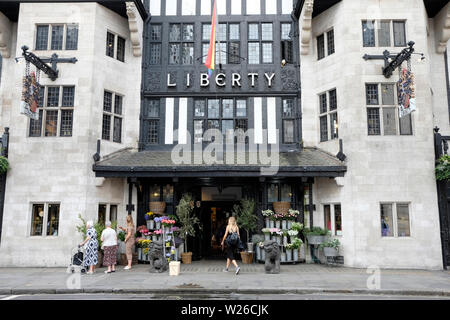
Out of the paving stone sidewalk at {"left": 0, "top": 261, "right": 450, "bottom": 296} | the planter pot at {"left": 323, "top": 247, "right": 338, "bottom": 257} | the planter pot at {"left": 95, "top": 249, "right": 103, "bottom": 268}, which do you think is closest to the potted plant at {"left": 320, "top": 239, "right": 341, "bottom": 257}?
the planter pot at {"left": 323, "top": 247, "right": 338, "bottom": 257}

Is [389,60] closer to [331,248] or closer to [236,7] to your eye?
[236,7]

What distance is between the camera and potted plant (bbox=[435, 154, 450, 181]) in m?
12.8

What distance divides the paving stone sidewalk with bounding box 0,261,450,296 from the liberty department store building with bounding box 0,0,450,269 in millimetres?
1587

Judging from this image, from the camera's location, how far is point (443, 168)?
42.3ft

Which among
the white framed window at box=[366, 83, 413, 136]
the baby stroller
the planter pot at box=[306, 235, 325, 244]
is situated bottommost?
the baby stroller

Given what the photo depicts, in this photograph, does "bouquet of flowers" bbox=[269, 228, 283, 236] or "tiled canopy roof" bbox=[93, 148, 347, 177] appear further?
"bouquet of flowers" bbox=[269, 228, 283, 236]

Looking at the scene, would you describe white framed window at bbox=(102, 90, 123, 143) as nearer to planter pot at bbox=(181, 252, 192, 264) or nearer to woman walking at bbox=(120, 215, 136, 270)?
woman walking at bbox=(120, 215, 136, 270)

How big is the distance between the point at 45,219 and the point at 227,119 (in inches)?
334

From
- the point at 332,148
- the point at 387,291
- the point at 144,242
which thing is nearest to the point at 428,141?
the point at 332,148

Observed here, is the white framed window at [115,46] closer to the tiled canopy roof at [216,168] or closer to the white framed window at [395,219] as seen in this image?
the tiled canopy roof at [216,168]

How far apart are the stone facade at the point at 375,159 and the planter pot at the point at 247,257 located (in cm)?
314

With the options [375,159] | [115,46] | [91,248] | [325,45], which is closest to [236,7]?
[325,45]

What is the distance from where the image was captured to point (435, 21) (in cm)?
1597
